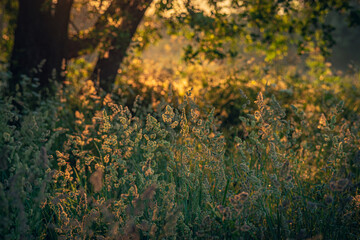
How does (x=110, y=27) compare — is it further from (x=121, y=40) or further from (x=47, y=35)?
(x=47, y=35)

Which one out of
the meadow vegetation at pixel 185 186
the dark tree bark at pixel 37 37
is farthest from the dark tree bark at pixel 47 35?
the meadow vegetation at pixel 185 186

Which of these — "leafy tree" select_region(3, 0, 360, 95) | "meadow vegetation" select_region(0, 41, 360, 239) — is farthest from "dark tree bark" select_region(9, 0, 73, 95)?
"meadow vegetation" select_region(0, 41, 360, 239)

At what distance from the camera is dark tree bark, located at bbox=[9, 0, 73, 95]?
5961 millimetres

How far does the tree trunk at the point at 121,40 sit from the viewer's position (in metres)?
5.78

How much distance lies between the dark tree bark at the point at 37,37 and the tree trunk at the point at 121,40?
85 centimetres

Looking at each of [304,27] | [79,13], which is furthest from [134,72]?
[304,27]

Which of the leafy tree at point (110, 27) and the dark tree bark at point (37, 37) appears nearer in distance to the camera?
the leafy tree at point (110, 27)

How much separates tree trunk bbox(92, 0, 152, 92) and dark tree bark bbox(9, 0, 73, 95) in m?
0.85

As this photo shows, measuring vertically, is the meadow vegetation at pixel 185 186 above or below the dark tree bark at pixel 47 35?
below

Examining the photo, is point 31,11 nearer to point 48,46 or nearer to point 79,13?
point 48,46

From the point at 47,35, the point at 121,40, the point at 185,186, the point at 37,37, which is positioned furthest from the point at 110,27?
the point at 185,186

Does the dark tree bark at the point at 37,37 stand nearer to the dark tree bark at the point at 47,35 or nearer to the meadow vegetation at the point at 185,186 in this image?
the dark tree bark at the point at 47,35

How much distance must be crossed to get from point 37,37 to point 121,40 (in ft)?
5.04

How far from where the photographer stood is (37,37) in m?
6.02
